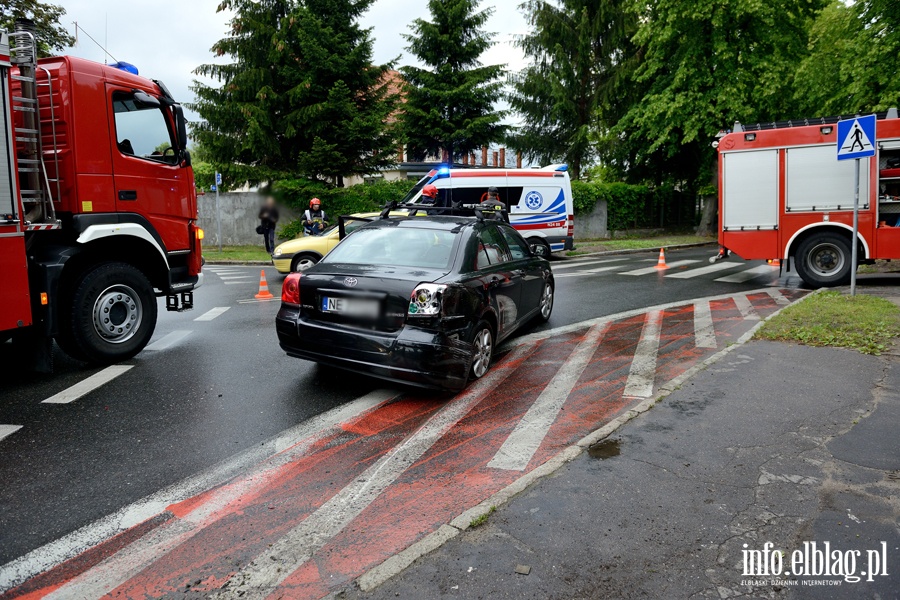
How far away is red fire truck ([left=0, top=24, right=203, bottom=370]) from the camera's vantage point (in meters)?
6.08

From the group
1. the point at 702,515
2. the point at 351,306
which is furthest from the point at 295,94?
the point at 702,515

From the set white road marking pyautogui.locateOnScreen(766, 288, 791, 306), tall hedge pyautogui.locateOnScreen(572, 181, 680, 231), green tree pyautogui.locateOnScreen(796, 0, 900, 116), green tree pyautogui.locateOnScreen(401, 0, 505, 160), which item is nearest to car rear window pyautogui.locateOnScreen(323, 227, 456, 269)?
white road marking pyautogui.locateOnScreen(766, 288, 791, 306)

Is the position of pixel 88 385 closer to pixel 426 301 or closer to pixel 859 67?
pixel 426 301

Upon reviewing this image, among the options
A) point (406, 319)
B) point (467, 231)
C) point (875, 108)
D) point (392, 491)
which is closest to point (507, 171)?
point (875, 108)

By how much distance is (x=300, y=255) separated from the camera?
600 inches

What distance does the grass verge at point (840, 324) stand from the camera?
759cm

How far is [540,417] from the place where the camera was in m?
5.38

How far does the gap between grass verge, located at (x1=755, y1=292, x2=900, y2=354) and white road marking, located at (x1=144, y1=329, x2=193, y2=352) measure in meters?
7.21

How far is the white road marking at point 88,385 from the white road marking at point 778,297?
32.1 ft

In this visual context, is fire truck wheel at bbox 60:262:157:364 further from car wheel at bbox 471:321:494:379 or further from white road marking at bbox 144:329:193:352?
car wheel at bbox 471:321:494:379

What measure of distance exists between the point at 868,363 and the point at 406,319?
4798 millimetres

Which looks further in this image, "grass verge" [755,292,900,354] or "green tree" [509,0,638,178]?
"green tree" [509,0,638,178]

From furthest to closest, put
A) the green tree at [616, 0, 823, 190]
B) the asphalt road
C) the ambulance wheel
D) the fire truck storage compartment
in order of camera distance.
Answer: the green tree at [616, 0, 823, 190] < the ambulance wheel < the fire truck storage compartment < the asphalt road

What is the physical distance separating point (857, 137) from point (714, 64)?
19.1 metres
